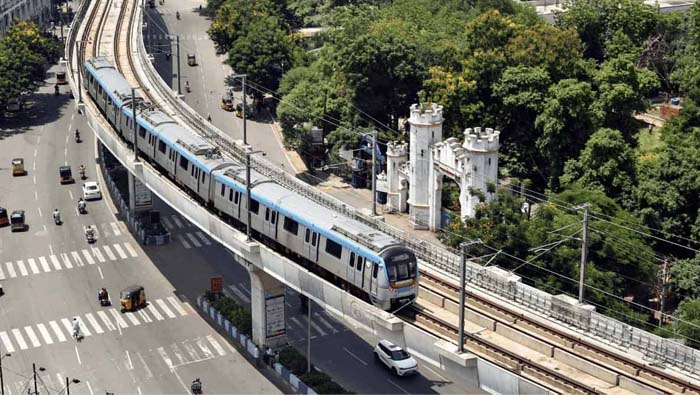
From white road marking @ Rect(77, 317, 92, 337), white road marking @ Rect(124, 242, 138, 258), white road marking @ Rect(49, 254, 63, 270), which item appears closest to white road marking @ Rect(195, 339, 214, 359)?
white road marking @ Rect(77, 317, 92, 337)

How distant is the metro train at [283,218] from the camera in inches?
2201

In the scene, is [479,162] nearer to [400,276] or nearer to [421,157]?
[421,157]

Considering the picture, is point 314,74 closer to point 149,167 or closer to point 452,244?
point 149,167

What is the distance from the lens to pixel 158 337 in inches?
2933

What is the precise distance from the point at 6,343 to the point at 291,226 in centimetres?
2560

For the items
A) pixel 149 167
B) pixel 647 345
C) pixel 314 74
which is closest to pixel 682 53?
pixel 314 74

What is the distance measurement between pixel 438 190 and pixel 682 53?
5467 cm

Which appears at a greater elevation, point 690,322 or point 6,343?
point 690,322

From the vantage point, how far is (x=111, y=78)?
324 feet

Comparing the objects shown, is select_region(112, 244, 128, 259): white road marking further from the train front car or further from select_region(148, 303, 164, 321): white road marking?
the train front car

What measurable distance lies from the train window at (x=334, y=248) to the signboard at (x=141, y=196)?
4020cm

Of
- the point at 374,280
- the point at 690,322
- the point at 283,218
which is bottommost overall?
the point at 690,322

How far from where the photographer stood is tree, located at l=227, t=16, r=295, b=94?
5022 inches

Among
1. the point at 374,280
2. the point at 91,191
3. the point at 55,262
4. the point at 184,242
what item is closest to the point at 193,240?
the point at 184,242
